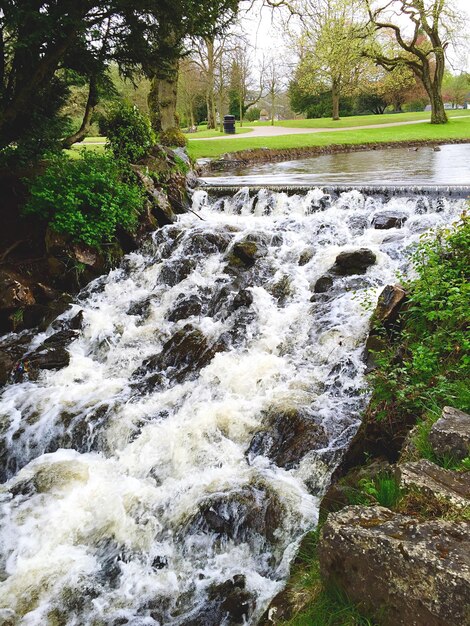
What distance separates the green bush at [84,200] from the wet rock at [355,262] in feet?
14.2

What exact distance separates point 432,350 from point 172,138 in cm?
1385

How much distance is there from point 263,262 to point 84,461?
496 cm

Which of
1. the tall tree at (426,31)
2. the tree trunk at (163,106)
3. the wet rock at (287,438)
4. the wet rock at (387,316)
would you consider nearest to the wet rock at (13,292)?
the wet rock at (287,438)

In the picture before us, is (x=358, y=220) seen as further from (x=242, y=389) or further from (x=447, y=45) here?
(x=447, y=45)

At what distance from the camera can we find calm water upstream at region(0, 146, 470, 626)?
352 centimetres

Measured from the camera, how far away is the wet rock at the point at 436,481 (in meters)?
2.41

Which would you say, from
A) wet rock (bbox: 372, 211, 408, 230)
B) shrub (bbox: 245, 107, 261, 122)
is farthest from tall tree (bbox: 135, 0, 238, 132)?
shrub (bbox: 245, 107, 261, 122)

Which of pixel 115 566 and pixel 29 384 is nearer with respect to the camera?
pixel 115 566

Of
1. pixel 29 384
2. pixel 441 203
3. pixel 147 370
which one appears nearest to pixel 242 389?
pixel 147 370

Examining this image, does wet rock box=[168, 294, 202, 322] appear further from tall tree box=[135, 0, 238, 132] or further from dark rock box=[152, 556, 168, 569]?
tall tree box=[135, 0, 238, 132]

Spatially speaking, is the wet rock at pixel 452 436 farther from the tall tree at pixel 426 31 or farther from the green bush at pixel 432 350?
the tall tree at pixel 426 31

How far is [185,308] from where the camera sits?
758cm

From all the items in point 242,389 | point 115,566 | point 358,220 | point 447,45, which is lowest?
point 115,566

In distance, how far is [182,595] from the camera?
335 centimetres
